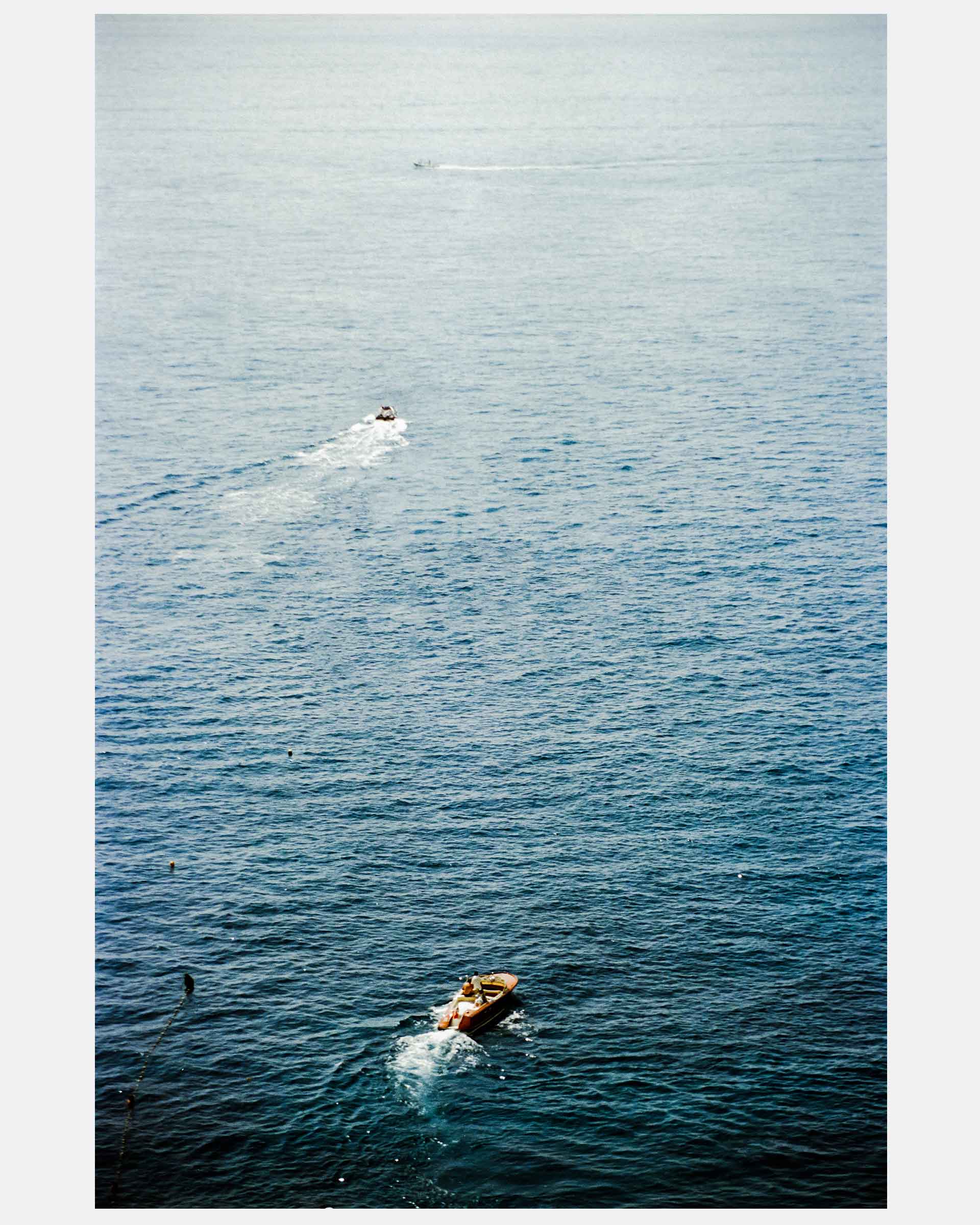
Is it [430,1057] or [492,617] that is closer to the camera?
[430,1057]

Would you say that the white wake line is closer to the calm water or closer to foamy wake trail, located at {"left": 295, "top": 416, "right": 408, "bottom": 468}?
the calm water

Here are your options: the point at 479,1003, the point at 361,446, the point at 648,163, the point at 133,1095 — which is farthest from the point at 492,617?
the point at 648,163

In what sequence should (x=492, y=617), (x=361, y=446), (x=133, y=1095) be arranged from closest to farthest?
(x=133, y=1095) → (x=492, y=617) → (x=361, y=446)

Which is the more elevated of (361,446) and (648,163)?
(648,163)

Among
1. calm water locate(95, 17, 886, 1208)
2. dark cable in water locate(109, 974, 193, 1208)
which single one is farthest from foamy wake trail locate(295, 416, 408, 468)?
dark cable in water locate(109, 974, 193, 1208)

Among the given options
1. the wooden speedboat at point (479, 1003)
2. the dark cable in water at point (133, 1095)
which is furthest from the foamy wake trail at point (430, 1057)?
the dark cable in water at point (133, 1095)

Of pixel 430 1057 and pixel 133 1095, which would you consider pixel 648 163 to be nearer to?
pixel 430 1057

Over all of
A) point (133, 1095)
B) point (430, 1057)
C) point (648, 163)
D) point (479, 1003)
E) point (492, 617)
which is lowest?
point (133, 1095)
